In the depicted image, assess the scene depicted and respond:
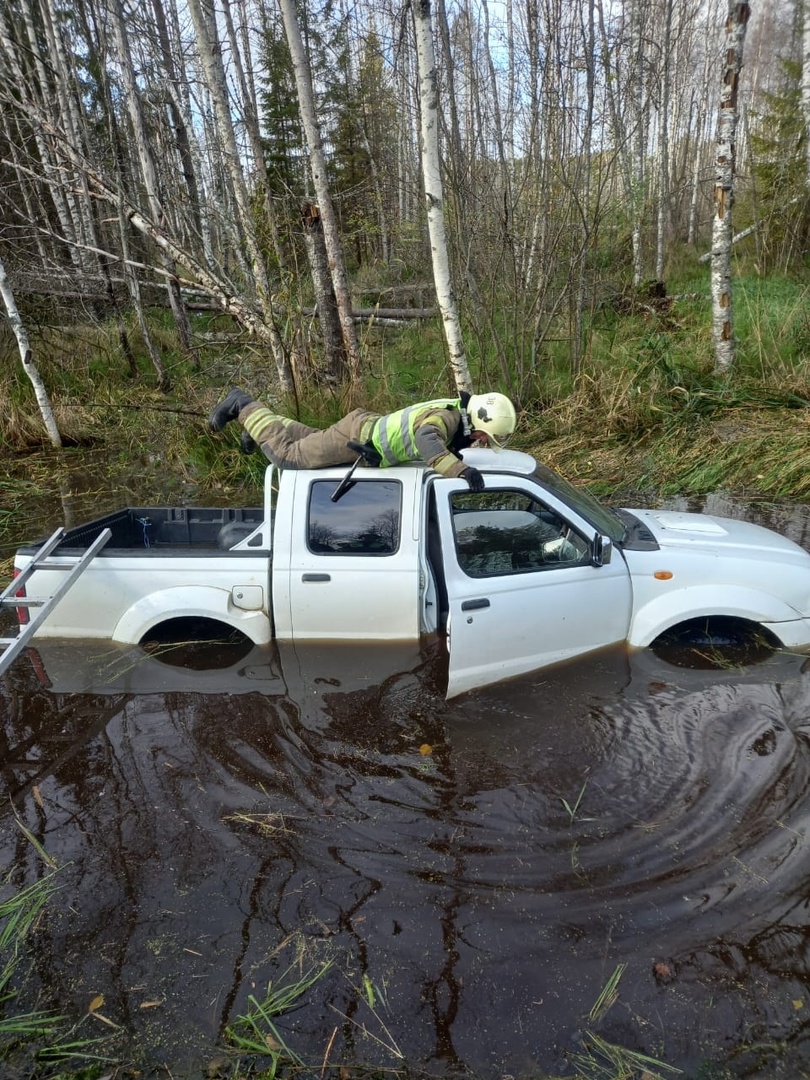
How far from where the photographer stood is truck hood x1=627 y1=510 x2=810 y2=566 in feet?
15.4

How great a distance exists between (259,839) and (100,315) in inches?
585

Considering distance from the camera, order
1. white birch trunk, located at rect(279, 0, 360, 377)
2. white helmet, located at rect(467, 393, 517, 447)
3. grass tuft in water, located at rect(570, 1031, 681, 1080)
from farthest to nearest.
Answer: white birch trunk, located at rect(279, 0, 360, 377) → white helmet, located at rect(467, 393, 517, 447) → grass tuft in water, located at rect(570, 1031, 681, 1080)

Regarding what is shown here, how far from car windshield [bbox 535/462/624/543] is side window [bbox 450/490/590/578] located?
172 mm

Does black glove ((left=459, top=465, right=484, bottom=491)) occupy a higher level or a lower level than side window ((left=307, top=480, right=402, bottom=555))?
higher

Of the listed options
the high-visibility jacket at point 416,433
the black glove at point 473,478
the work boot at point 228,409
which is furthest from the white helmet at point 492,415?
the work boot at point 228,409

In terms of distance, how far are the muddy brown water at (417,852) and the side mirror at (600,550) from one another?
2.44 ft

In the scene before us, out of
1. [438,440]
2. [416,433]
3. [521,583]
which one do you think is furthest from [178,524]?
[521,583]

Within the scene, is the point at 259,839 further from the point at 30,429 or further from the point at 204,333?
the point at 204,333

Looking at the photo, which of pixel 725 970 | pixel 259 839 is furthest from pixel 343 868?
pixel 725 970

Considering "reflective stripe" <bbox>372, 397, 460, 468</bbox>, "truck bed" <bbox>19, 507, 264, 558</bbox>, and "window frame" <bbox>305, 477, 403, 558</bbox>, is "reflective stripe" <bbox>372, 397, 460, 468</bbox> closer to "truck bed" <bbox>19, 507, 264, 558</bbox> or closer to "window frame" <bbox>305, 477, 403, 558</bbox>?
"window frame" <bbox>305, 477, 403, 558</bbox>

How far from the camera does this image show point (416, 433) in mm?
4652

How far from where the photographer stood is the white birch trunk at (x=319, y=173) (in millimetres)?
8617

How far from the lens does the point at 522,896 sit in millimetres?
3197

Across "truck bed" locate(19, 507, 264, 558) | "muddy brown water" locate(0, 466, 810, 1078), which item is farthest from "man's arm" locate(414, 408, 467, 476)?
"truck bed" locate(19, 507, 264, 558)
